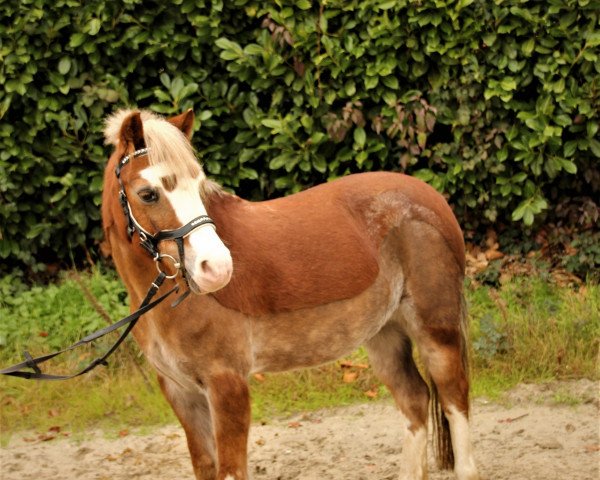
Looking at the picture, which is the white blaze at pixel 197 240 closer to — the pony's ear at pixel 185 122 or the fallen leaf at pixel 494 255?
the pony's ear at pixel 185 122

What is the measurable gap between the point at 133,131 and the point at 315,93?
351cm

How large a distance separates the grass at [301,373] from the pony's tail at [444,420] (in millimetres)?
1263

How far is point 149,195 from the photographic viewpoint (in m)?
3.67

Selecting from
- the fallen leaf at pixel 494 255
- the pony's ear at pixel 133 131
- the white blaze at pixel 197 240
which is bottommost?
the fallen leaf at pixel 494 255

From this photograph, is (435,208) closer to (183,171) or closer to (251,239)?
(251,239)

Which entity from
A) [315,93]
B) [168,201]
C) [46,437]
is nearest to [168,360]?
[168,201]

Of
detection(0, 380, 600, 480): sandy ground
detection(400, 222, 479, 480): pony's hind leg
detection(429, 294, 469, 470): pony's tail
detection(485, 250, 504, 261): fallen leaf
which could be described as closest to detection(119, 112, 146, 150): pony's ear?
detection(400, 222, 479, 480): pony's hind leg

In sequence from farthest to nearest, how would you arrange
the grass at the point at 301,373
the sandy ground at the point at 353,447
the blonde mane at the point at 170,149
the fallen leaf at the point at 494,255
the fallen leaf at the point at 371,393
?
the fallen leaf at the point at 494,255
the fallen leaf at the point at 371,393
the grass at the point at 301,373
the sandy ground at the point at 353,447
the blonde mane at the point at 170,149

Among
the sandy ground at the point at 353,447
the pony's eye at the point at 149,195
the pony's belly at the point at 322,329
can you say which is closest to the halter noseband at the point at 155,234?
the pony's eye at the point at 149,195

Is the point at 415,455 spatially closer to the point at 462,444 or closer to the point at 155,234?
the point at 462,444

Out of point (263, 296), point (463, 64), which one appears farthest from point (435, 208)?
point (463, 64)

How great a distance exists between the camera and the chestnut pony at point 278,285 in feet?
12.1

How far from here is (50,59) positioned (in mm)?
7211

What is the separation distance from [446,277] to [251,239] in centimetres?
104
